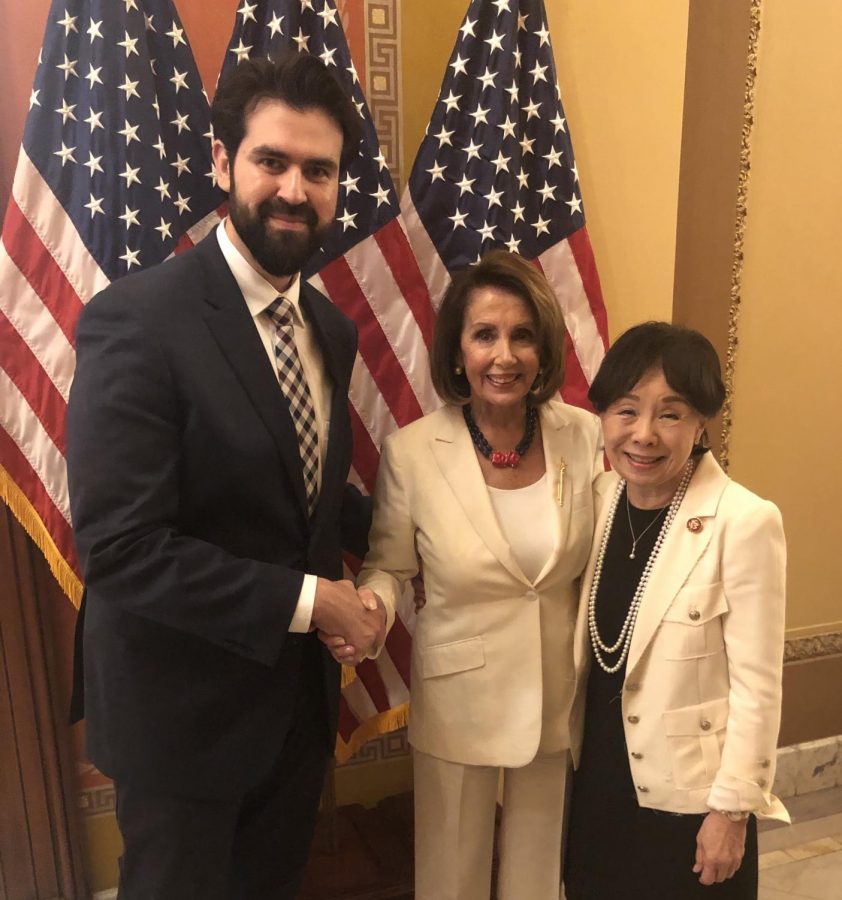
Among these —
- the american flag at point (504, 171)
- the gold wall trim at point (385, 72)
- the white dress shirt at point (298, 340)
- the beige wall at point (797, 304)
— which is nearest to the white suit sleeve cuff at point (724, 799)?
the white dress shirt at point (298, 340)

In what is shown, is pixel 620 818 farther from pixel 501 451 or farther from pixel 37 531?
pixel 37 531

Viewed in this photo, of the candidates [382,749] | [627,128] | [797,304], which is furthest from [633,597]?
[797,304]

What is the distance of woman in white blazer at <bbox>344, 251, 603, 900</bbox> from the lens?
5.12 ft

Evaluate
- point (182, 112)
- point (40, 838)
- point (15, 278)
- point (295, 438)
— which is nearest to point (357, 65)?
point (182, 112)

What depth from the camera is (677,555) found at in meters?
1.41

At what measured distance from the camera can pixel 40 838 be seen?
205 centimetres

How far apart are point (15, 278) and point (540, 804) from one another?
1.63 metres

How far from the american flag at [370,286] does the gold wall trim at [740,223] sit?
98 centimetres

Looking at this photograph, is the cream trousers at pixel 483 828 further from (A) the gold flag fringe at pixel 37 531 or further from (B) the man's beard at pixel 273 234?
(B) the man's beard at pixel 273 234

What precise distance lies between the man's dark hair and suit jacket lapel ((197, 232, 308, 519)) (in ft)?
0.80

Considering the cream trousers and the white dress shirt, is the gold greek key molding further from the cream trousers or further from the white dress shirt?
the white dress shirt

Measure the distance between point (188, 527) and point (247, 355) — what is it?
317mm

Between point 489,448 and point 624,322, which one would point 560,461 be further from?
point 624,322

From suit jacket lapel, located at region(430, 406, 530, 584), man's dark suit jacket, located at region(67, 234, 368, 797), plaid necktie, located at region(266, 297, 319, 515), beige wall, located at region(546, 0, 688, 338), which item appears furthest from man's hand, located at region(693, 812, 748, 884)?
beige wall, located at region(546, 0, 688, 338)
